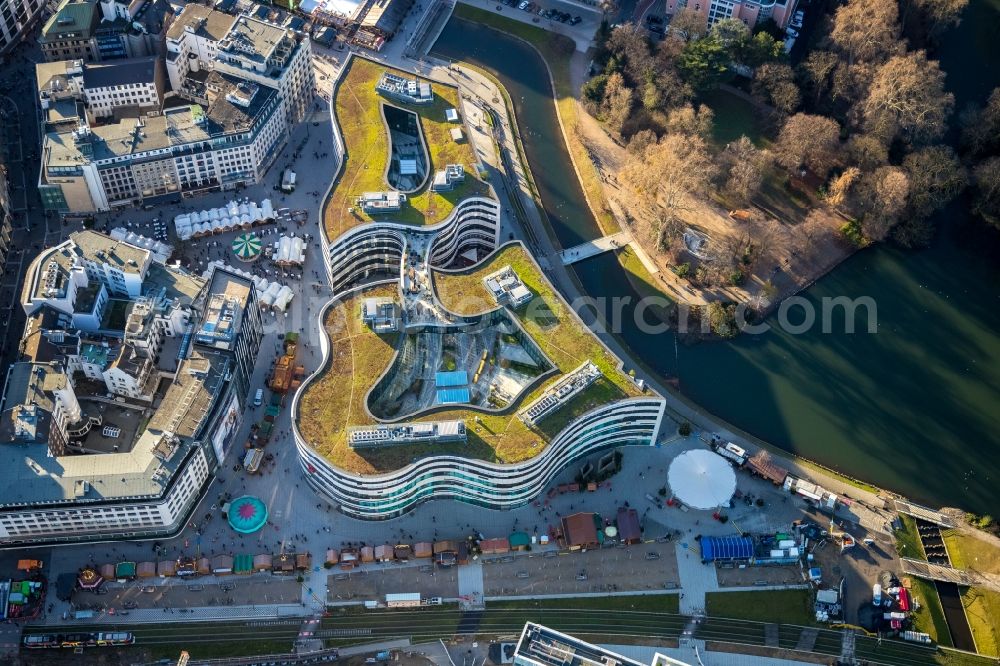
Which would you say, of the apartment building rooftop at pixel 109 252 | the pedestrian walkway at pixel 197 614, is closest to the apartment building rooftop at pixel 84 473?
the pedestrian walkway at pixel 197 614

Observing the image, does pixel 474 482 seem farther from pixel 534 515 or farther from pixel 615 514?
pixel 615 514

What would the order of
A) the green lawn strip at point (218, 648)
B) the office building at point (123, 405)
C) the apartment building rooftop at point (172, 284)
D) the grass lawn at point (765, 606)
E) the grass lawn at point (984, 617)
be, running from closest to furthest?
the green lawn strip at point (218, 648) < the office building at point (123, 405) < the grass lawn at point (984, 617) < the grass lawn at point (765, 606) < the apartment building rooftop at point (172, 284)

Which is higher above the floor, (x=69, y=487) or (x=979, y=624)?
(x=979, y=624)

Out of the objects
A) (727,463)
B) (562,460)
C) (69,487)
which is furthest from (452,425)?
(69,487)

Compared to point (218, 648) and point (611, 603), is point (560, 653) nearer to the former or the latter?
point (611, 603)

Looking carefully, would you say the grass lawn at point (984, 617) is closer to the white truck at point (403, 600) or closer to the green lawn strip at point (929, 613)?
the green lawn strip at point (929, 613)

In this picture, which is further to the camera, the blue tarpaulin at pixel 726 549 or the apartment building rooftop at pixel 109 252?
the apartment building rooftop at pixel 109 252
